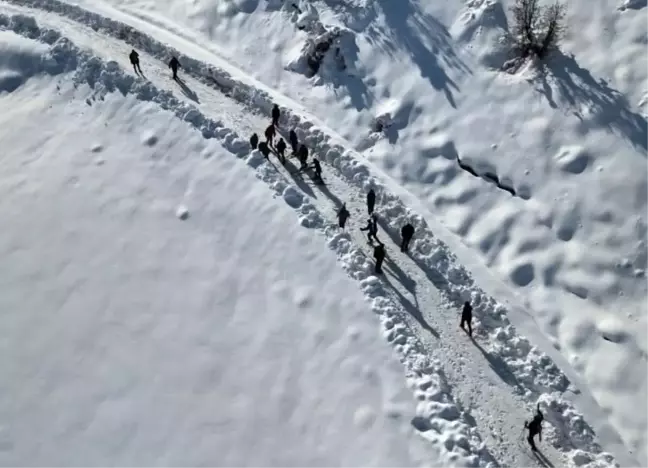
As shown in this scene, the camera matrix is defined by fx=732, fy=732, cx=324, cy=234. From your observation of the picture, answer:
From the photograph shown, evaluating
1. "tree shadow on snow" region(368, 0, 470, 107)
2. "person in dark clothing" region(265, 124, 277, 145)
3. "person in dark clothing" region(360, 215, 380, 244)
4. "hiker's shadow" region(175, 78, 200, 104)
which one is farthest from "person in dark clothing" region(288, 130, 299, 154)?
"tree shadow on snow" region(368, 0, 470, 107)

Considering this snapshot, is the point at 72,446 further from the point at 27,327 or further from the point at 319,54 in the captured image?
the point at 319,54

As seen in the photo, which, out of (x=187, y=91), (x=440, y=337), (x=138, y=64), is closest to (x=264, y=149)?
(x=187, y=91)

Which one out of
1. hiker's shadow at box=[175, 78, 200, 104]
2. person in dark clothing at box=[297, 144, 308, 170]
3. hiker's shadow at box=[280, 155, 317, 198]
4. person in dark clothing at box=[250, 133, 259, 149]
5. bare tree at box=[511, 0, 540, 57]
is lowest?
hiker's shadow at box=[175, 78, 200, 104]

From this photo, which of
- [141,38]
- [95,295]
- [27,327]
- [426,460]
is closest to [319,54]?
[141,38]

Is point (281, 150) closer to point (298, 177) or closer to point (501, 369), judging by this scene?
point (298, 177)

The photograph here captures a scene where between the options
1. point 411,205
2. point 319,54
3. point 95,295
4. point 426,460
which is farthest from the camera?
point 319,54

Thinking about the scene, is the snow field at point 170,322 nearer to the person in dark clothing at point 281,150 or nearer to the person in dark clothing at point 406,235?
the person in dark clothing at point 281,150

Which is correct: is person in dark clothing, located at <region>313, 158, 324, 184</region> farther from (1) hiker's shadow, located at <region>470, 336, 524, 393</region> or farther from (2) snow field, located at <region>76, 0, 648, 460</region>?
(1) hiker's shadow, located at <region>470, 336, 524, 393</region>
